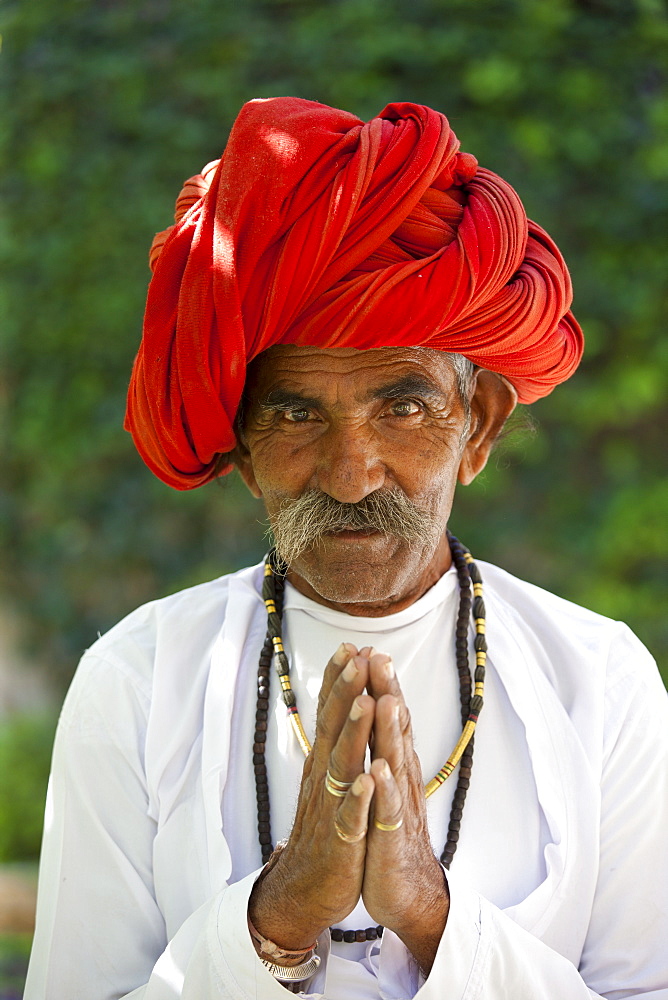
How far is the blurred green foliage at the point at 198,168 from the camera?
4621 millimetres

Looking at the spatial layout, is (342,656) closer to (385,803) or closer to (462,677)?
(385,803)

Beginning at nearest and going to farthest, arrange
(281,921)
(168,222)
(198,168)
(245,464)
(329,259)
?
(281,921), (329,259), (245,464), (198,168), (168,222)

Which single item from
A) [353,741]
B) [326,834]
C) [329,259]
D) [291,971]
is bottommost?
[291,971]

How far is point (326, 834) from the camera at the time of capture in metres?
1.73

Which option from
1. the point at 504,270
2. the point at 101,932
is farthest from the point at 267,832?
the point at 504,270

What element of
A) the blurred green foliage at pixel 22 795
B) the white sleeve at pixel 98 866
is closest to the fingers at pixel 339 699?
the white sleeve at pixel 98 866

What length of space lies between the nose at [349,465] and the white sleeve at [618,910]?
0.69m

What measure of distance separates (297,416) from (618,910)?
1153 millimetres

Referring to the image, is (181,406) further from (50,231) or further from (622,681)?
(50,231)

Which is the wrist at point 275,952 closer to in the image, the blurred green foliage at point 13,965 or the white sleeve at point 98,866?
the white sleeve at point 98,866

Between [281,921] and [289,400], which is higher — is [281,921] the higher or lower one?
A: the lower one

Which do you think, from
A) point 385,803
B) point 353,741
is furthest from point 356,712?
point 385,803

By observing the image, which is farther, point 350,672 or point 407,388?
point 407,388

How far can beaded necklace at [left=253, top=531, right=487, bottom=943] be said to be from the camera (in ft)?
6.84
